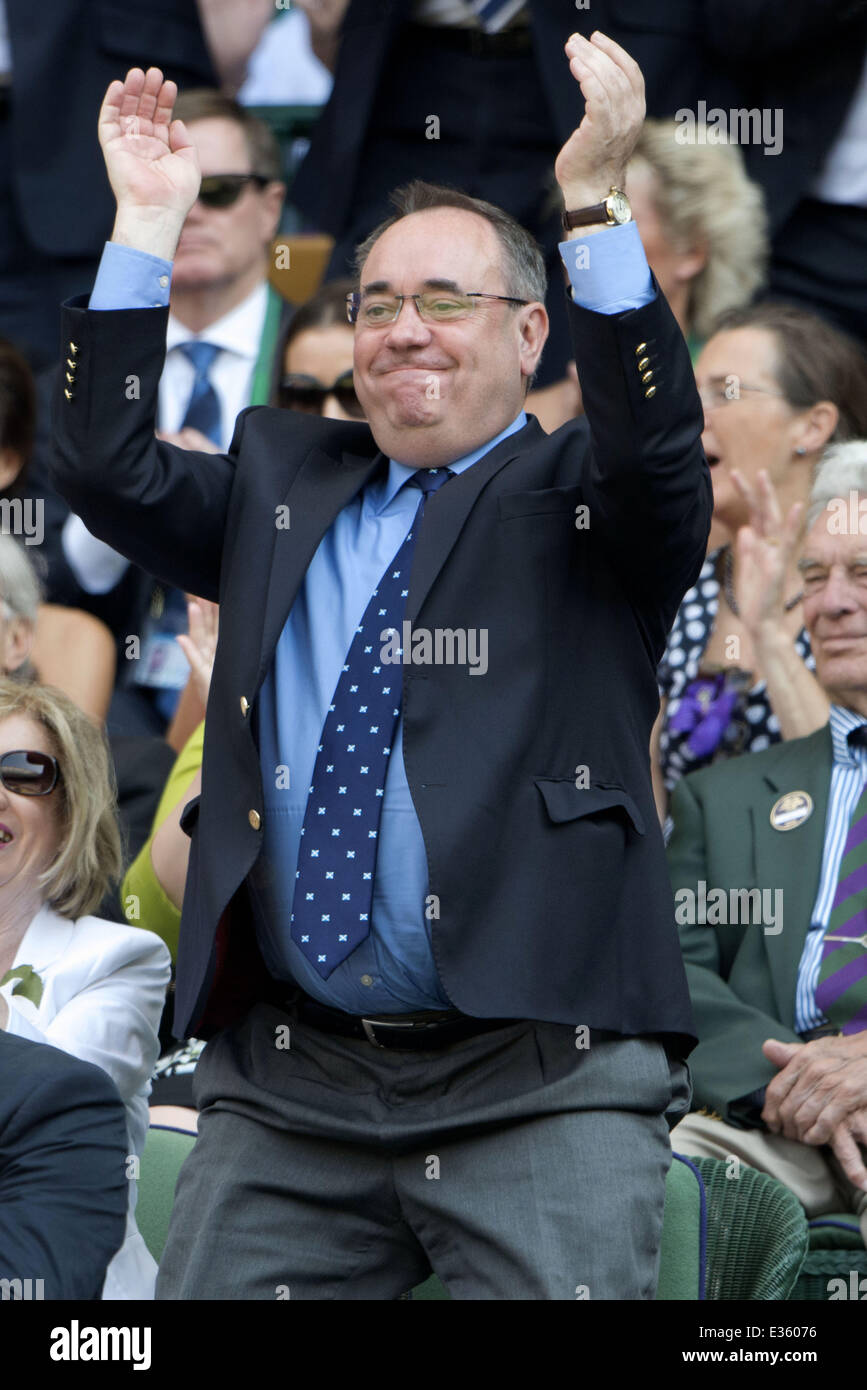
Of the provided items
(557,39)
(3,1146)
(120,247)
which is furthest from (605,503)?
(557,39)

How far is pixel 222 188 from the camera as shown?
4.96 metres

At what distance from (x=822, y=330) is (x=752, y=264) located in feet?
1.58

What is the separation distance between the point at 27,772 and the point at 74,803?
0.09m

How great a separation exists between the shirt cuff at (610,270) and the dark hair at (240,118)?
300 cm

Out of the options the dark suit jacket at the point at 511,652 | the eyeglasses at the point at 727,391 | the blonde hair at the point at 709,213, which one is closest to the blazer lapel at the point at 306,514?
the dark suit jacket at the point at 511,652

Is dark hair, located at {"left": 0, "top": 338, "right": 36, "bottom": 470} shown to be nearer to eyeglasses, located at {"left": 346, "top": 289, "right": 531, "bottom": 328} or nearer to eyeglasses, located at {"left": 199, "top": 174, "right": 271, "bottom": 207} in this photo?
eyeglasses, located at {"left": 199, "top": 174, "right": 271, "bottom": 207}

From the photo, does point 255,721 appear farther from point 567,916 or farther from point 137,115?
point 137,115

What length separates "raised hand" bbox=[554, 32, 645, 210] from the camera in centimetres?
222

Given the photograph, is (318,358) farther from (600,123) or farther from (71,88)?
(600,123)

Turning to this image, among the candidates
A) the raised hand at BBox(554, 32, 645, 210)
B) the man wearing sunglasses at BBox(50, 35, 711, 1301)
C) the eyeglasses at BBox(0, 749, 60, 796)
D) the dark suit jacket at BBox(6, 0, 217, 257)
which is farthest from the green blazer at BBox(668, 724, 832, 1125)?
the dark suit jacket at BBox(6, 0, 217, 257)

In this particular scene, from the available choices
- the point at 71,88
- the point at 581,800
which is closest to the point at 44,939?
the point at 581,800

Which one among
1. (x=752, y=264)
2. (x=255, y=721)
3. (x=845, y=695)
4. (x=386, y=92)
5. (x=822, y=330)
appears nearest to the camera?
(x=255, y=721)

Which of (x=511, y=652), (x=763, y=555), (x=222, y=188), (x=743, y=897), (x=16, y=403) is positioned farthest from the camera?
(x=222, y=188)
